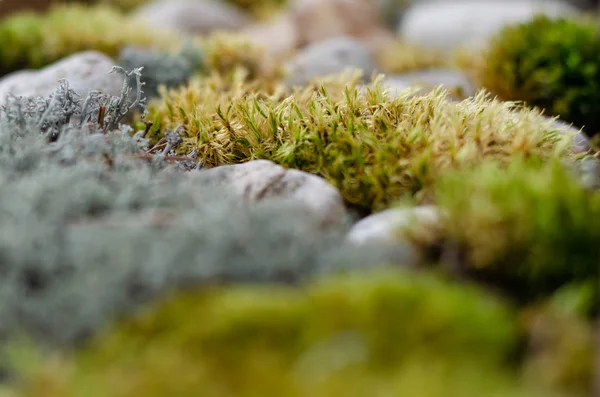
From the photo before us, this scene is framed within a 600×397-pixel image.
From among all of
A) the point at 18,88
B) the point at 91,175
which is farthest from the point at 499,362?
the point at 18,88

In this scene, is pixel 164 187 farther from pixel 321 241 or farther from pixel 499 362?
pixel 499 362

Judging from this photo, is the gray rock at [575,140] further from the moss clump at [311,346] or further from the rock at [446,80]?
the moss clump at [311,346]

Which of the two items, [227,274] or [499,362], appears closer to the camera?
[499,362]

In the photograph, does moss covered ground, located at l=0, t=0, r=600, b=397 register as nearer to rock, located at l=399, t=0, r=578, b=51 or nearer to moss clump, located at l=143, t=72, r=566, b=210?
moss clump, located at l=143, t=72, r=566, b=210

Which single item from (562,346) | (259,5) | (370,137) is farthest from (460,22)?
(562,346)

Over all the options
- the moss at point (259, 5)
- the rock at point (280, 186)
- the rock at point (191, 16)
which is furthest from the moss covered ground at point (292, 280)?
the moss at point (259, 5)

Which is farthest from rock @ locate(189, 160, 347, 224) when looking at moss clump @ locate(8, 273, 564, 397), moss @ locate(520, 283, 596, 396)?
moss @ locate(520, 283, 596, 396)
